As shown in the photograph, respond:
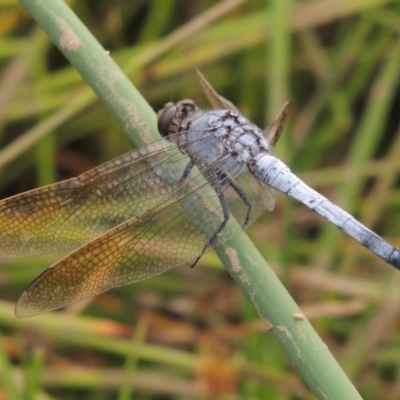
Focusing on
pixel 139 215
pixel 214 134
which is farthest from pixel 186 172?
pixel 214 134

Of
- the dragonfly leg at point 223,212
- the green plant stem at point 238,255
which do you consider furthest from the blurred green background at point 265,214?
the green plant stem at point 238,255

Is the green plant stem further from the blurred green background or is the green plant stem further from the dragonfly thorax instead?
the blurred green background

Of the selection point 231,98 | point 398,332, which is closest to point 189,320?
point 398,332

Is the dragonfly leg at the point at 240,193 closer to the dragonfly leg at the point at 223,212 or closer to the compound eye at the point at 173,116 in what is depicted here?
the dragonfly leg at the point at 223,212

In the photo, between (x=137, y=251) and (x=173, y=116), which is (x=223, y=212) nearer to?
(x=137, y=251)

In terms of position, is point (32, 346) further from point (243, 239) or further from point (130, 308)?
point (243, 239)

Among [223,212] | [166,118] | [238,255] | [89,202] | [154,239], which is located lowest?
[238,255]
